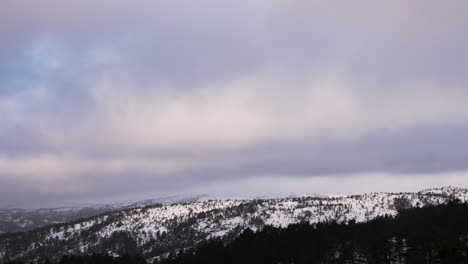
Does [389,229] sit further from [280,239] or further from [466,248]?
[466,248]

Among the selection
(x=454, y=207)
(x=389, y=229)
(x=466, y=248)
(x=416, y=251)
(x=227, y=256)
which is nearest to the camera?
(x=466, y=248)

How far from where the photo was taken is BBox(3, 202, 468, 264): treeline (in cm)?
12125

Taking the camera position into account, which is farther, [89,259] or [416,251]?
[89,259]

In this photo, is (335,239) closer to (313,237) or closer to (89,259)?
(313,237)

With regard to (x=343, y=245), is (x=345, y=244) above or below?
above

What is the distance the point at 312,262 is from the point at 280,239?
86.8ft

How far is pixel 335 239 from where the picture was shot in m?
143

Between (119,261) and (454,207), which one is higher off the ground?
(454,207)

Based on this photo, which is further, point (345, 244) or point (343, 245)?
point (345, 244)

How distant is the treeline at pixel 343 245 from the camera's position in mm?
121250

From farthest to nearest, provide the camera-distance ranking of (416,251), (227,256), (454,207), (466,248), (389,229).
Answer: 1. (454,207)
2. (389,229)
3. (227,256)
4. (416,251)
5. (466,248)

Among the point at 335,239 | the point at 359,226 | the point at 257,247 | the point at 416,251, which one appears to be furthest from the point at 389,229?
the point at 257,247

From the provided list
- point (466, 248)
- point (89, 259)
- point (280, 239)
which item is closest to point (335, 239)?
point (280, 239)

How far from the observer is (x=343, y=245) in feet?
447
